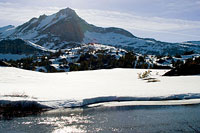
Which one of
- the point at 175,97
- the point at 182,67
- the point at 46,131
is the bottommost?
the point at 46,131

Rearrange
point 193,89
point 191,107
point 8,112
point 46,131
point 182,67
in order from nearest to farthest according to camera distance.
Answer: point 46,131, point 8,112, point 191,107, point 193,89, point 182,67

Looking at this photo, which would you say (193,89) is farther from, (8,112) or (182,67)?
(8,112)

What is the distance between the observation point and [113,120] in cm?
1856

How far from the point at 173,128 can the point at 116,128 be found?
17.2 ft

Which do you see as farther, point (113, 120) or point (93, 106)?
point (93, 106)

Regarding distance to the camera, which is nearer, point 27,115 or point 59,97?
point 27,115

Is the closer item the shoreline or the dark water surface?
the dark water surface

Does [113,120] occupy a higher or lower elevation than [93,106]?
lower

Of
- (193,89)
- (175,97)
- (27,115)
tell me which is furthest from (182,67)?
(27,115)

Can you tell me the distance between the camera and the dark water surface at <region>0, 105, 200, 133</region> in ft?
54.1

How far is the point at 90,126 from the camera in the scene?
1705 cm

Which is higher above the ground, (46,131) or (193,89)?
(193,89)

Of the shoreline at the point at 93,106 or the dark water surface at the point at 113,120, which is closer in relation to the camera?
the dark water surface at the point at 113,120

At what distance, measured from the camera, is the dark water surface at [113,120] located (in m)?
16.5
